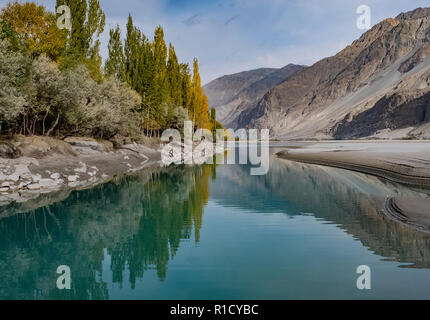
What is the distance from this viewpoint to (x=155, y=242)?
12219mm

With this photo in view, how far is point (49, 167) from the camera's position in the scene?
25.2 metres

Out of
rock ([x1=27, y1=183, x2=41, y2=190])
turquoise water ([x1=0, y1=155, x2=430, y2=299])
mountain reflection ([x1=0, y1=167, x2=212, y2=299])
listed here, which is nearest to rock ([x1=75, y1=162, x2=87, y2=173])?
rock ([x1=27, y1=183, x2=41, y2=190])

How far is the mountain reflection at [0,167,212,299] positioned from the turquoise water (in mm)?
36

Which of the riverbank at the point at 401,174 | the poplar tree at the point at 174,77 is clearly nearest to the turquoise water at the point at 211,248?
the riverbank at the point at 401,174

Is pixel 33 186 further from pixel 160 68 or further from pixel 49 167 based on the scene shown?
pixel 160 68

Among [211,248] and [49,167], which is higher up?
[49,167]

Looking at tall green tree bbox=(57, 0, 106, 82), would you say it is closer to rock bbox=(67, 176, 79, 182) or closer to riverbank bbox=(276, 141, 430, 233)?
rock bbox=(67, 176, 79, 182)

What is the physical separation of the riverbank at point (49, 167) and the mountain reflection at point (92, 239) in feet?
9.46

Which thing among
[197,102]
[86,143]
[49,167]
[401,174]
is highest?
[197,102]

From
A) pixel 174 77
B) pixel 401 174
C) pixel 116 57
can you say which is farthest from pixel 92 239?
pixel 174 77

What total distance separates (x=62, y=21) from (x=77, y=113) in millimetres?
11627

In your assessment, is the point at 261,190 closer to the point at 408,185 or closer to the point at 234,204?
the point at 234,204

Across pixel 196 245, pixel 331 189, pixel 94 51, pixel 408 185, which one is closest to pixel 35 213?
pixel 196 245

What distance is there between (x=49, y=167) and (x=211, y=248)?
1766cm
